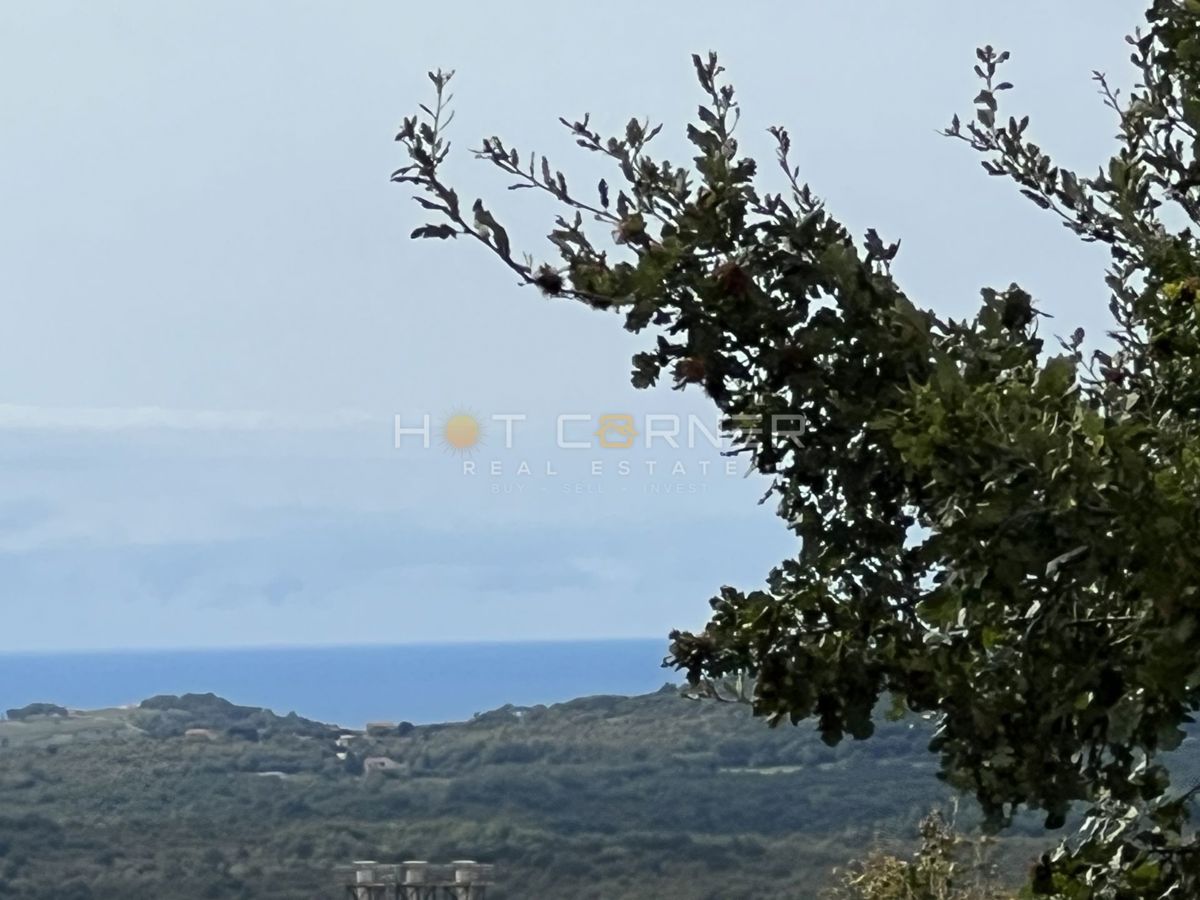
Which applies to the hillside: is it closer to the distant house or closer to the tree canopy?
the distant house

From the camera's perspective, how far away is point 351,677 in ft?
149

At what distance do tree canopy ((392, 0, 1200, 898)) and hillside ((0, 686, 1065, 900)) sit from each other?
12.8 meters

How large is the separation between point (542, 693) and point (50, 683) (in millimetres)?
14478

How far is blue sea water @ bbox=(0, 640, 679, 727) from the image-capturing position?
34.5 m

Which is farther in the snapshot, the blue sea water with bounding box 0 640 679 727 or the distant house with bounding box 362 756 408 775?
the blue sea water with bounding box 0 640 679 727

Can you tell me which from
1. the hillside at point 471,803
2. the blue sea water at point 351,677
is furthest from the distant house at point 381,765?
the blue sea water at point 351,677

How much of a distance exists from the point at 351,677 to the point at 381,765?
17.7m

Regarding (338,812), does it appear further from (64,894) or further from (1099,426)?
(1099,426)

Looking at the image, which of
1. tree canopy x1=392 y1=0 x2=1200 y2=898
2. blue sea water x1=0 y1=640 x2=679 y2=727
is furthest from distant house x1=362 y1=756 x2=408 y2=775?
tree canopy x1=392 y1=0 x2=1200 y2=898

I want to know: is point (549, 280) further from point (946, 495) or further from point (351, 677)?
point (351, 677)

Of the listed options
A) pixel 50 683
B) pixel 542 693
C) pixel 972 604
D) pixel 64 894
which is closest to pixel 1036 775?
pixel 972 604

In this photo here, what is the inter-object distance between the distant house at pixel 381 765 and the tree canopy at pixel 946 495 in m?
24.3

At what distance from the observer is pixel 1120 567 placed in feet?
9.39

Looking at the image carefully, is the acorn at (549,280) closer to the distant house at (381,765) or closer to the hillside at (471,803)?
the hillside at (471,803)
